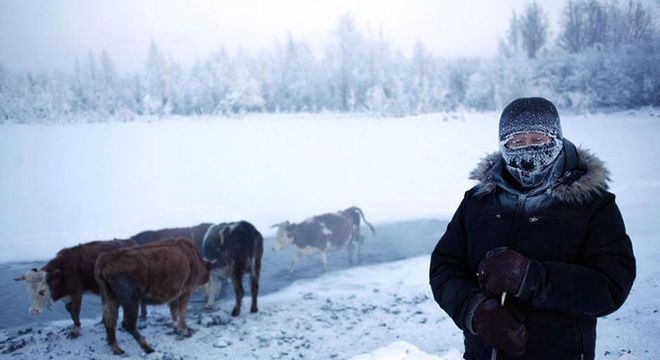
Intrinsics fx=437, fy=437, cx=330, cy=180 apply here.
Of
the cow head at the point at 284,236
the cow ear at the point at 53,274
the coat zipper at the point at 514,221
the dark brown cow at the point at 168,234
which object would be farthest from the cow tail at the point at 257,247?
the coat zipper at the point at 514,221

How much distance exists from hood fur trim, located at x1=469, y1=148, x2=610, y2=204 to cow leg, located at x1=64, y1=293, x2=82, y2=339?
5431 mm

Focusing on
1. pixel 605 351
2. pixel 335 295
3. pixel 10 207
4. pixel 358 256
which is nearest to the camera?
pixel 605 351

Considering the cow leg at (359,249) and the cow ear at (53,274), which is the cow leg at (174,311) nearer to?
the cow ear at (53,274)

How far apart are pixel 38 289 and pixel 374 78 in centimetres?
1067

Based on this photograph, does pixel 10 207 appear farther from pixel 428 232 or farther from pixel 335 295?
pixel 428 232

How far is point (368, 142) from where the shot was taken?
1264 cm

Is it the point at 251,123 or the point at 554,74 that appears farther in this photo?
the point at 251,123

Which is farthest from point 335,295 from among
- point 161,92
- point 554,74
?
point 161,92

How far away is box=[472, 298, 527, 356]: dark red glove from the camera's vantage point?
4.91ft

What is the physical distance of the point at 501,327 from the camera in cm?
151

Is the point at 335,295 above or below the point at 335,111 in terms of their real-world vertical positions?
below

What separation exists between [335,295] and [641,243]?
15.1 ft

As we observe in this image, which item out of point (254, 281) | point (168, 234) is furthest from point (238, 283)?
point (168, 234)

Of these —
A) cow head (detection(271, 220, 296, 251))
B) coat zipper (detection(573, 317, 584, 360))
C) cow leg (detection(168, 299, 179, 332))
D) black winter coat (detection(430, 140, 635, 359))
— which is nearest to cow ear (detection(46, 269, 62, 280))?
cow leg (detection(168, 299, 179, 332))
